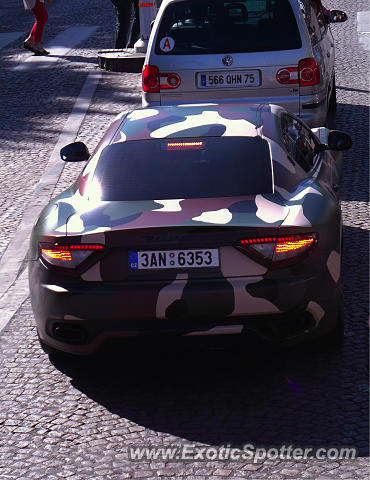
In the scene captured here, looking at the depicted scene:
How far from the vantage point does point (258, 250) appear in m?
5.58

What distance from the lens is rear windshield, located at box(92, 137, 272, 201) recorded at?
610 cm

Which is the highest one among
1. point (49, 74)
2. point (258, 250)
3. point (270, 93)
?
point (258, 250)

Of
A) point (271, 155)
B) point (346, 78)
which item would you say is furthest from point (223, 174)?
point (346, 78)

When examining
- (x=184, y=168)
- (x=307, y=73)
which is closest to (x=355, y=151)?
(x=307, y=73)

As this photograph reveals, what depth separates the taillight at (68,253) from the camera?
5.70 m

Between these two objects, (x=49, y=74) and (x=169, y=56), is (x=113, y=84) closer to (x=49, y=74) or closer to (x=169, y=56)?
(x=49, y=74)

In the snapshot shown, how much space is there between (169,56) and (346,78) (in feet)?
18.5

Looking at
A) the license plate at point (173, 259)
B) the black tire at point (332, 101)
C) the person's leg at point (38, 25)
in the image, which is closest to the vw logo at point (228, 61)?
the black tire at point (332, 101)

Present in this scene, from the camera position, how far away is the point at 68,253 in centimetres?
577

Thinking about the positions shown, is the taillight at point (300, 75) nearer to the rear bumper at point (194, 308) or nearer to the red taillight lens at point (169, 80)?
the red taillight lens at point (169, 80)

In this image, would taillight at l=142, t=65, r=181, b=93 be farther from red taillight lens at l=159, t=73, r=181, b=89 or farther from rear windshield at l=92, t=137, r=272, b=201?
rear windshield at l=92, t=137, r=272, b=201

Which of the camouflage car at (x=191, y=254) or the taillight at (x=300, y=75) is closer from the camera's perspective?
the camouflage car at (x=191, y=254)

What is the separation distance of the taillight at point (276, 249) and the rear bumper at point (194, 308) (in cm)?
10

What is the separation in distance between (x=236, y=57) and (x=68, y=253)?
5.60m
